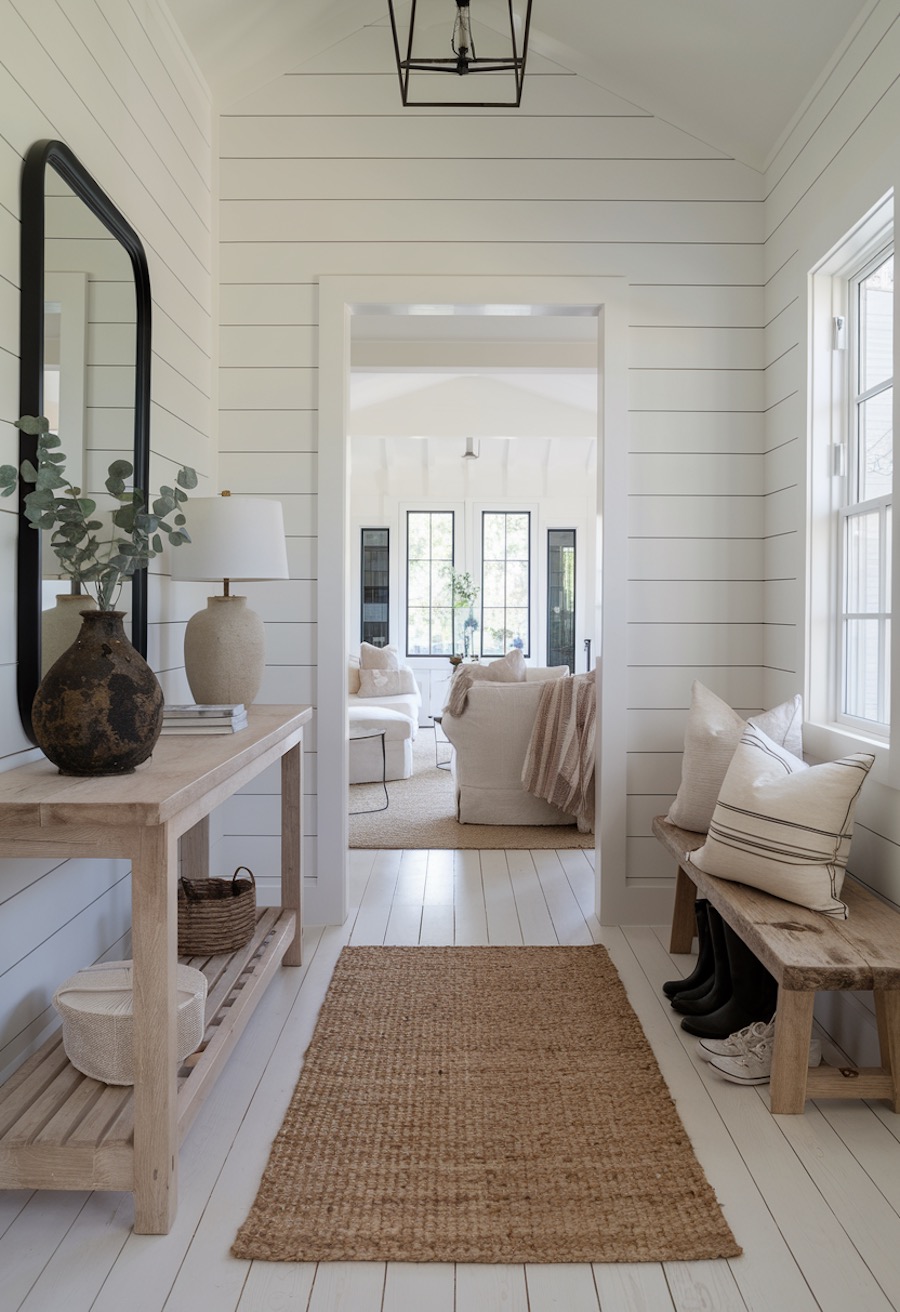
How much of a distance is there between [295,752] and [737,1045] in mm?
1567

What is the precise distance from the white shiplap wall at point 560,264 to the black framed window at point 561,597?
6.74m

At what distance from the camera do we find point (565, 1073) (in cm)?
243

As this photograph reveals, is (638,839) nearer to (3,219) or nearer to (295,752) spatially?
(295,752)

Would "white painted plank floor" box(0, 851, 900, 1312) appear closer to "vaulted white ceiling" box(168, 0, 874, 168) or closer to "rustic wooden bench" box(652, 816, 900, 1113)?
"rustic wooden bench" box(652, 816, 900, 1113)

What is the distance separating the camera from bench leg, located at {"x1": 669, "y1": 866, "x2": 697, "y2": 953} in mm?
3324

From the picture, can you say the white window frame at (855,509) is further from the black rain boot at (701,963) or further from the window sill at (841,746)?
the black rain boot at (701,963)

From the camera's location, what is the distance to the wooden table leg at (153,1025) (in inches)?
67.1

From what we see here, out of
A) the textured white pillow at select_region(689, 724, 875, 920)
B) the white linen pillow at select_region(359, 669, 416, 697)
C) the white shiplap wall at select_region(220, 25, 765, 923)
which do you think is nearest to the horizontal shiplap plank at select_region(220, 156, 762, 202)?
the white shiplap wall at select_region(220, 25, 765, 923)

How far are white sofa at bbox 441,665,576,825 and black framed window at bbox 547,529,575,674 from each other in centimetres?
511

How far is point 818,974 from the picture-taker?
2.07 m

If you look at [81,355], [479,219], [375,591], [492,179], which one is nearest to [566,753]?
[479,219]

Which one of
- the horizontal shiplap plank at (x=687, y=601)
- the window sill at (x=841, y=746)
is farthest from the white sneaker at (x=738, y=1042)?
the horizontal shiplap plank at (x=687, y=601)

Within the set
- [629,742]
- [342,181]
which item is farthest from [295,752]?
[342,181]

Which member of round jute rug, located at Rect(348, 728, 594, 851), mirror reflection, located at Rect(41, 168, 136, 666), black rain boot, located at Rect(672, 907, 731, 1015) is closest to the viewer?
mirror reflection, located at Rect(41, 168, 136, 666)
